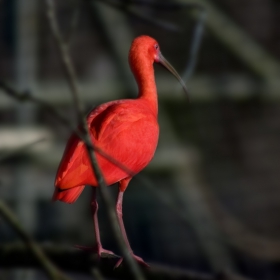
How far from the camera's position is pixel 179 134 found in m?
8.05

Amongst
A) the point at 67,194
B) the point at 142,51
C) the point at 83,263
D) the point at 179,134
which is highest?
the point at 142,51

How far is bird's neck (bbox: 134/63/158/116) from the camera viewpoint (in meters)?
2.74

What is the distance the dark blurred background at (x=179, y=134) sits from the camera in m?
6.27

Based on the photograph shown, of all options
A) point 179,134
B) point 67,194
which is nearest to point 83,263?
point 67,194

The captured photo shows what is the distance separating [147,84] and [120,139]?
0.28 metres

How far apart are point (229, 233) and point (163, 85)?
1.11 m

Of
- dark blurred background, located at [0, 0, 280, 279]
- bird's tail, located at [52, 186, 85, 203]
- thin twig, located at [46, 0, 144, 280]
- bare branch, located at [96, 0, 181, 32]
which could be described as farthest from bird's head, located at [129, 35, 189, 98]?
dark blurred background, located at [0, 0, 280, 279]

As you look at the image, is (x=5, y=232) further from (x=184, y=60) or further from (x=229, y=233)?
(x=184, y=60)

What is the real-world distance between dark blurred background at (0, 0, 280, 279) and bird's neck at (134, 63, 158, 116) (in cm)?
262

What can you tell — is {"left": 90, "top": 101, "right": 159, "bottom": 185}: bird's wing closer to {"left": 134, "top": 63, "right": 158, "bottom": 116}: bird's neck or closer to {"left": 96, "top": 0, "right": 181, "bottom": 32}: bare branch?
{"left": 134, "top": 63, "right": 158, "bottom": 116}: bird's neck

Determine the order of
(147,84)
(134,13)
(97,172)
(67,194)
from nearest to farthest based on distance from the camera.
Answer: (97,172) → (67,194) → (147,84) → (134,13)

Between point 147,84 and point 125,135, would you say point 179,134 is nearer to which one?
point 147,84

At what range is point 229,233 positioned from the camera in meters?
6.41

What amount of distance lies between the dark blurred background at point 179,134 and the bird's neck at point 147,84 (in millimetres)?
2616
